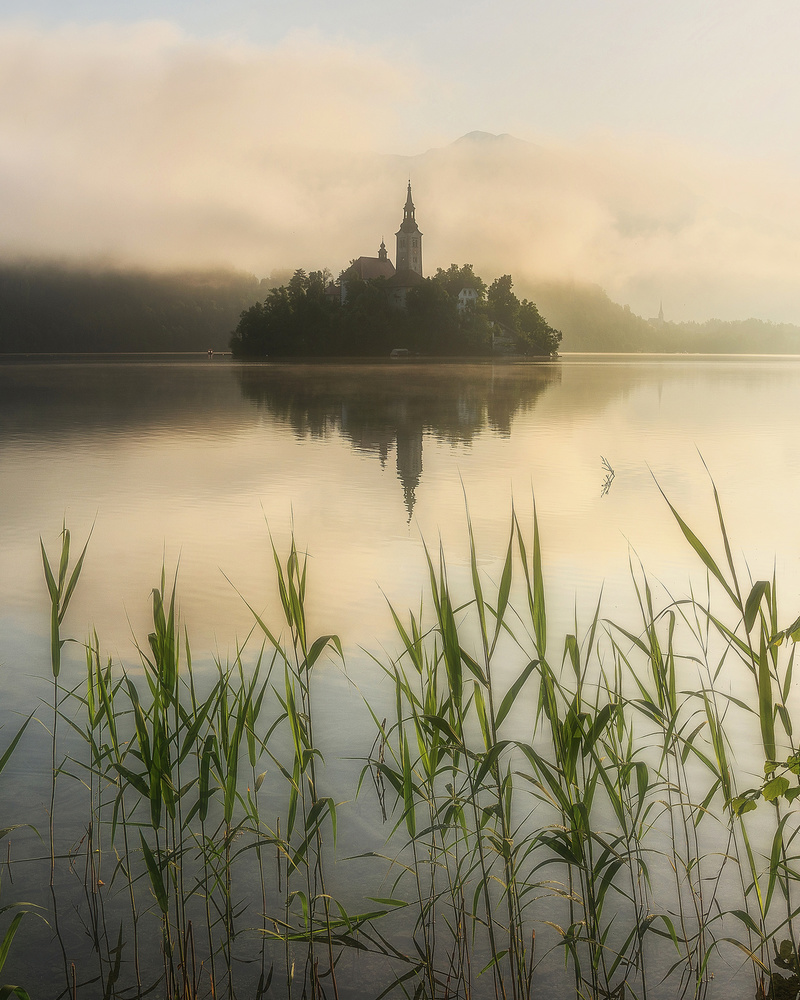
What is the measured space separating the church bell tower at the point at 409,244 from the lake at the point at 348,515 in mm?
100073

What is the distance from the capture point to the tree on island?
93.6 meters

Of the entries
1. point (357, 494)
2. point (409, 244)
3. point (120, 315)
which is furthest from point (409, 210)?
point (357, 494)

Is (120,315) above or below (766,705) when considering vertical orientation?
above

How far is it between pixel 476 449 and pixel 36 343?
14426 cm

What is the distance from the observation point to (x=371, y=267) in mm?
124000

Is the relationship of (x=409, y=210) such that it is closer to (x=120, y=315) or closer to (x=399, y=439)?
(x=120, y=315)

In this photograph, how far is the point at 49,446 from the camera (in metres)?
18.8

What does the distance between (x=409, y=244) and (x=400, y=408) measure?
100 meters

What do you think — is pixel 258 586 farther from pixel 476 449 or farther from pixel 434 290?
pixel 434 290

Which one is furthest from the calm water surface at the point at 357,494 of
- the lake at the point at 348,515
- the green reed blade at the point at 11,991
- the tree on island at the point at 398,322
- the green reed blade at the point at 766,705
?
the tree on island at the point at 398,322

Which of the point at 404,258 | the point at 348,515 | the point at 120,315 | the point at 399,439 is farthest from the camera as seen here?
the point at 120,315

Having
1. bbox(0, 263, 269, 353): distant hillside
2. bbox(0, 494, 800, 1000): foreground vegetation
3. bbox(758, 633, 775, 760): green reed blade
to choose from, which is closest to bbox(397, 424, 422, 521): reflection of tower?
bbox(0, 494, 800, 1000): foreground vegetation

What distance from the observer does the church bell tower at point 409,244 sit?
Answer: 4862 inches

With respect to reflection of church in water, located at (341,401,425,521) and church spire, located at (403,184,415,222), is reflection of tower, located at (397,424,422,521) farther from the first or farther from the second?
church spire, located at (403,184,415,222)
